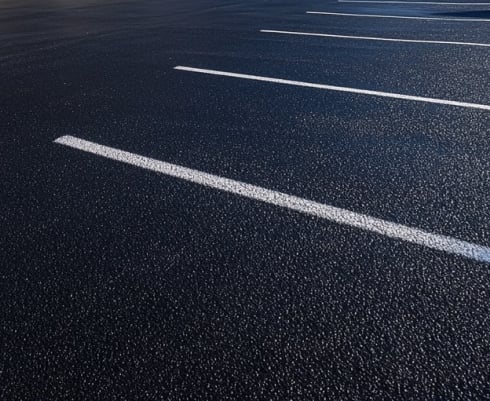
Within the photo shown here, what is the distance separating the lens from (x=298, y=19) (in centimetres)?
923

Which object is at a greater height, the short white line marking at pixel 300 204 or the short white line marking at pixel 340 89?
the short white line marking at pixel 340 89

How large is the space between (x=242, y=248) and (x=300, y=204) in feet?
1.91

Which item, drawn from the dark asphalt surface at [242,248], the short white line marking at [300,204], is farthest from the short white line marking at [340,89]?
the short white line marking at [300,204]

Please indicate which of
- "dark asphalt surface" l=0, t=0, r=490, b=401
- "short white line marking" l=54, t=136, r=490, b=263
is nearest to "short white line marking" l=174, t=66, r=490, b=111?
"dark asphalt surface" l=0, t=0, r=490, b=401

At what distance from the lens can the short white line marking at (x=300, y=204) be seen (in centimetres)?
222

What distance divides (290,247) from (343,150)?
1.38 m

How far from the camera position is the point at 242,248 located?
7.54ft

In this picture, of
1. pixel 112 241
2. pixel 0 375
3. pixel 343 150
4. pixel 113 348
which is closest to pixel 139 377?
pixel 113 348

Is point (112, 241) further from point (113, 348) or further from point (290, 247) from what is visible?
point (290, 247)

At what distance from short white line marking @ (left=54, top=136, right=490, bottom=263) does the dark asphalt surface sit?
0.07 m

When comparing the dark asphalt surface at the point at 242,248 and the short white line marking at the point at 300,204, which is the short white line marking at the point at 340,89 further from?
the short white line marking at the point at 300,204

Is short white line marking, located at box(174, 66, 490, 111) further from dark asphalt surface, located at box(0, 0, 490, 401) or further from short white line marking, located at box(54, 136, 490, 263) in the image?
short white line marking, located at box(54, 136, 490, 263)

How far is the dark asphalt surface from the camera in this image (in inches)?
64.6

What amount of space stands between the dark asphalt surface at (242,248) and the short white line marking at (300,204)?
0.07 meters
